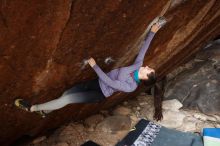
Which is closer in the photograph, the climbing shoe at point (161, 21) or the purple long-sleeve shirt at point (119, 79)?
the purple long-sleeve shirt at point (119, 79)

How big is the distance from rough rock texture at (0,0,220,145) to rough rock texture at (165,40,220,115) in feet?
6.45

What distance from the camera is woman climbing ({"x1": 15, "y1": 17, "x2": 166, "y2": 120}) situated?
13.8 feet

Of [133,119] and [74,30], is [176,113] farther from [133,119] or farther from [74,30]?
[74,30]

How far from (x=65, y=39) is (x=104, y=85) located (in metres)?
0.99

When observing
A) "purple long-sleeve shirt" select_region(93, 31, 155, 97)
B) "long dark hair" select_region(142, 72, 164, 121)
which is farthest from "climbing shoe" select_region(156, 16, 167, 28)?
"long dark hair" select_region(142, 72, 164, 121)

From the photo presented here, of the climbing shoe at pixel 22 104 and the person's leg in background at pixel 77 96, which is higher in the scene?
the climbing shoe at pixel 22 104

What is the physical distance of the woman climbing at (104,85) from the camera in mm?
4203

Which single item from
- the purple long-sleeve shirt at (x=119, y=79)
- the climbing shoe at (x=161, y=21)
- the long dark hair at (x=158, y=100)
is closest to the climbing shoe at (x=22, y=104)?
the purple long-sleeve shirt at (x=119, y=79)

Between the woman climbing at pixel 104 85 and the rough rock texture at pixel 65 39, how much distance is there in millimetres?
190

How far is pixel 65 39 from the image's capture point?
3.74 meters

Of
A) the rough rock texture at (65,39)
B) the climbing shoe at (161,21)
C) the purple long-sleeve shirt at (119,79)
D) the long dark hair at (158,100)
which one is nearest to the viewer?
the rough rock texture at (65,39)

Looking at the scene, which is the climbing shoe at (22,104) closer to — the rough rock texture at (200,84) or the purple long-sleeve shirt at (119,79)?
the purple long-sleeve shirt at (119,79)

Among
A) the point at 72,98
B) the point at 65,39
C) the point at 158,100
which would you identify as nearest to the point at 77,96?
→ the point at 72,98

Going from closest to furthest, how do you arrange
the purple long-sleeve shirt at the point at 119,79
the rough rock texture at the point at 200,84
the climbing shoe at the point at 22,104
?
1. the purple long-sleeve shirt at the point at 119,79
2. the climbing shoe at the point at 22,104
3. the rough rock texture at the point at 200,84
